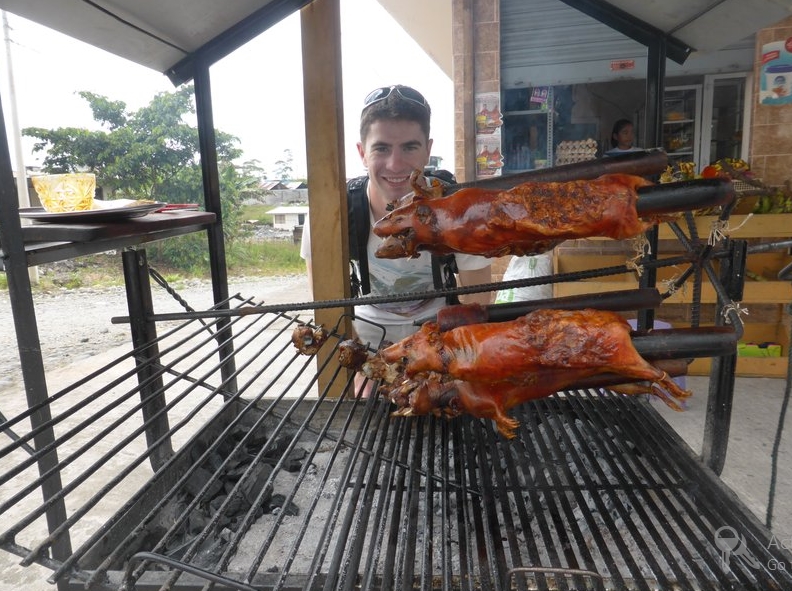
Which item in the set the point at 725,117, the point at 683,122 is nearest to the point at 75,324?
the point at 683,122

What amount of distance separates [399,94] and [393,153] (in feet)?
0.93

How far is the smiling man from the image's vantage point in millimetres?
2475

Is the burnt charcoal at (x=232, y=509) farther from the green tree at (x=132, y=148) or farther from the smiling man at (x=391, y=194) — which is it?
the green tree at (x=132, y=148)

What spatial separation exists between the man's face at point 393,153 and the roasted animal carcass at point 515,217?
1159mm

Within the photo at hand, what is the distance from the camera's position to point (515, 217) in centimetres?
128

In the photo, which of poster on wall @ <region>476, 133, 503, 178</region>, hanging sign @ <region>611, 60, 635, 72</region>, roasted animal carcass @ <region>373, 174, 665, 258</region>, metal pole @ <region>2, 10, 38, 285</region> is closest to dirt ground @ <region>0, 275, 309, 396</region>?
metal pole @ <region>2, 10, 38, 285</region>

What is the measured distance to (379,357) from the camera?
5.02 feet

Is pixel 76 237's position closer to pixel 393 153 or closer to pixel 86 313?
pixel 393 153

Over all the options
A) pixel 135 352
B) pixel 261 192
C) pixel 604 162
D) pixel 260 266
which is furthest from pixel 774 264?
pixel 261 192

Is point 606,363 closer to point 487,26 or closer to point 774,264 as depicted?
point 774,264

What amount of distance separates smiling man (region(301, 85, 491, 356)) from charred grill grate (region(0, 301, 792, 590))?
47cm

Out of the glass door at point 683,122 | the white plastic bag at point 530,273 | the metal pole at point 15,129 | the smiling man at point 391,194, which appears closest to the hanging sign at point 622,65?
the glass door at point 683,122

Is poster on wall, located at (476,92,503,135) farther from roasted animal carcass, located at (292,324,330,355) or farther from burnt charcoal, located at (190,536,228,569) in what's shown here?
burnt charcoal, located at (190,536,228,569)

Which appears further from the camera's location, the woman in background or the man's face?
the woman in background
